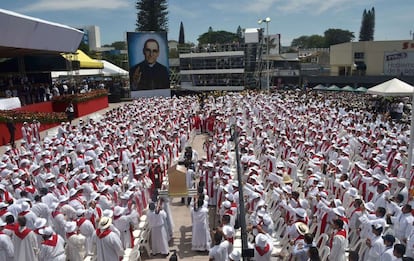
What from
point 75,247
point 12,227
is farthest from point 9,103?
point 75,247

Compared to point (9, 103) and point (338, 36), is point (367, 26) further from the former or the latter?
point (9, 103)

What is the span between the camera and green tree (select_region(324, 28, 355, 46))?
3937 inches

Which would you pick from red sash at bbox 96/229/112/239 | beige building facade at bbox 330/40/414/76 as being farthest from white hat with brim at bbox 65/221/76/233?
beige building facade at bbox 330/40/414/76

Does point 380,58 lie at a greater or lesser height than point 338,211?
greater

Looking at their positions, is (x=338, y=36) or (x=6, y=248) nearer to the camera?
(x=6, y=248)

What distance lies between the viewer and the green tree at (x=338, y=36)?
100000 millimetres

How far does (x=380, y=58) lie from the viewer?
150ft

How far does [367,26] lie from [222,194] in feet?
288

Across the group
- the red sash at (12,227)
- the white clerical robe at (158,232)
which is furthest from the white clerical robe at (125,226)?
the red sash at (12,227)

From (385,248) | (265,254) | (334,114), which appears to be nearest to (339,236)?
(385,248)

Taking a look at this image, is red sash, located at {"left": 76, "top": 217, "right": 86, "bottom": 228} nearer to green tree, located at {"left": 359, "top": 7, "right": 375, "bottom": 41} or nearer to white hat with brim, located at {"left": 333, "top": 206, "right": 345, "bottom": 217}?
white hat with brim, located at {"left": 333, "top": 206, "right": 345, "bottom": 217}

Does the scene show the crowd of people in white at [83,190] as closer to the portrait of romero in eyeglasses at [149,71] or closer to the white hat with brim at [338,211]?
the white hat with brim at [338,211]

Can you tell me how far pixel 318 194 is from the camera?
8203 mm

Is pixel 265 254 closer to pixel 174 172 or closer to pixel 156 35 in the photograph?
pixel 174 172
